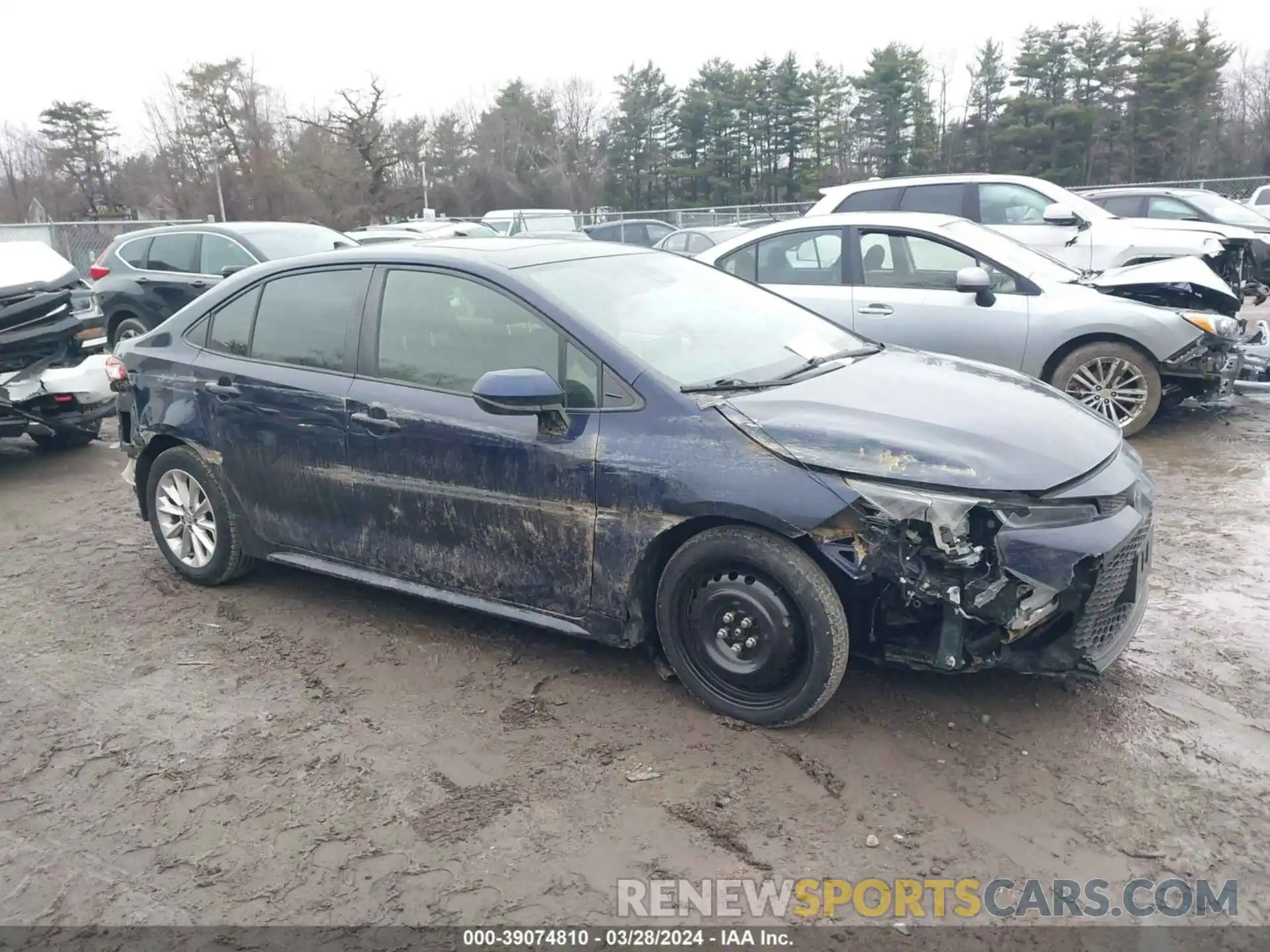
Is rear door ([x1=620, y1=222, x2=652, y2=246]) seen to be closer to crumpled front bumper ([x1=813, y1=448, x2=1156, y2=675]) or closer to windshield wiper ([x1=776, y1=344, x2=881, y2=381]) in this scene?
windshield wiper ([x1=776, y1=344, x2=881, y2=381])

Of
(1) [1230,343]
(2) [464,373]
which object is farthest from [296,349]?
(1) [1230,343]

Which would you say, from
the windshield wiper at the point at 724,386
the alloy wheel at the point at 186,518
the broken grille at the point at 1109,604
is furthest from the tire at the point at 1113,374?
the alloy wheel at the point at 186,518

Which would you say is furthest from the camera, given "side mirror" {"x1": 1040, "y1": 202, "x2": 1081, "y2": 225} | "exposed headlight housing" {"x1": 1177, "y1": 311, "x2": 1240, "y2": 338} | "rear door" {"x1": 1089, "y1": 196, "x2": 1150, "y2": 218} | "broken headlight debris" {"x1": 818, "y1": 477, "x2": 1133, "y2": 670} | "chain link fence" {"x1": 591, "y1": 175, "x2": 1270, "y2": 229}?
"chain link fence" {"x1": 591, "y1": 175, "x2": 1270, "y2": 229}

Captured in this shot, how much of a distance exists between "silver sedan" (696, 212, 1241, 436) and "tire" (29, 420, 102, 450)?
19.7 ft

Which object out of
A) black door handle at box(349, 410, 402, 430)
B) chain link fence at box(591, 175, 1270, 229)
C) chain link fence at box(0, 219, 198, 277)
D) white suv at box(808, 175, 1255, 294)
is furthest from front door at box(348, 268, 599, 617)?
chain link fence at box(591, 175, 1270, 229)

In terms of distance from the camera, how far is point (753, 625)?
11.2 ft

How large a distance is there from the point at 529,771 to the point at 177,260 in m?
9.69

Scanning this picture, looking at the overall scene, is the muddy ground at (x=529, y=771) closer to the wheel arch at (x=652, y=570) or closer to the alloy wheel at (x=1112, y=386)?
the wheel arch at (x=652, y=570)

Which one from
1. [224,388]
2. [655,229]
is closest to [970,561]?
[224,388]

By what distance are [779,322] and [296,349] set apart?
2256 mm

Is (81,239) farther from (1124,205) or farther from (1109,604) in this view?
(1109,604)

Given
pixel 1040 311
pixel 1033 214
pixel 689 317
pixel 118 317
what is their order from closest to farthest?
pixel 689 317 < pixel 1040 311 < pixel 1033 214 < pixel 118 317

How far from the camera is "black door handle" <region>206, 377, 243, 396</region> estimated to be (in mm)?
4711

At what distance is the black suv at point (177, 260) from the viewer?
414 inches
